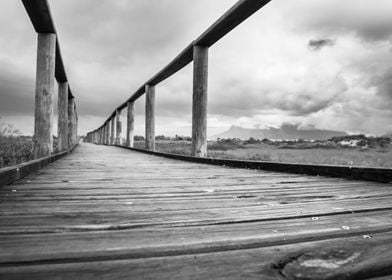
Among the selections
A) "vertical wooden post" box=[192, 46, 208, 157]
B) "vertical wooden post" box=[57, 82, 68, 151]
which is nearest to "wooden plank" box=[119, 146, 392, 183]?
"vertical wooden post" box=[192, 46, 208, 157]

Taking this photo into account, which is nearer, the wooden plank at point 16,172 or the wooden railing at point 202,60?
the wooden plank at point 16,172

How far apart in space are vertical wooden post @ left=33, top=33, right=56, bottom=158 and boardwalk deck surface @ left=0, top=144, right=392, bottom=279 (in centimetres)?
364

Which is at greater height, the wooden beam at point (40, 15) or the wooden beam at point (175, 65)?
the wooden beam at point (175, 65)

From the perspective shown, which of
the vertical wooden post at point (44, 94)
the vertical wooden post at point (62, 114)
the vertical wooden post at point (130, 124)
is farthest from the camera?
the vertical wooden post at point (130, 124)

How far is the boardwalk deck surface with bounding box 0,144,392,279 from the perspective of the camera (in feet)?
2.55

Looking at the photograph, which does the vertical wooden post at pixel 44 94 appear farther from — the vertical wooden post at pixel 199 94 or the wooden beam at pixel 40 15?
the vertical wooden post at pixel 199 94

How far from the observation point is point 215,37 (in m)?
5.72

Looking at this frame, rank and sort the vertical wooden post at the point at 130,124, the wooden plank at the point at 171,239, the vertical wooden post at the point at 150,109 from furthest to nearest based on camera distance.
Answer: the vertical wooden post at the point at 130,124
the vertical wooden post at the point at 150,109
the wooden plank at the point at 171,239

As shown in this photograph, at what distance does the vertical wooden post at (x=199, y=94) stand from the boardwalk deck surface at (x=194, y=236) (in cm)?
426

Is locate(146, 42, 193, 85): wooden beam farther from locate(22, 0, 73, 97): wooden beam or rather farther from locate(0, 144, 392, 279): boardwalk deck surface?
locate(0, 144, 392, 279): boardwalk deck surface

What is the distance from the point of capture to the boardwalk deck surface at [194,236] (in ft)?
2.55

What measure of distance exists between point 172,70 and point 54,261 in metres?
7.77

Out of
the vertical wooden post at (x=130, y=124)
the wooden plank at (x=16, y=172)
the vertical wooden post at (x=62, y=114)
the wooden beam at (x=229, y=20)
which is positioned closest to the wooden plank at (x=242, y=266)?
the wooden plank at (x=16, y=172)

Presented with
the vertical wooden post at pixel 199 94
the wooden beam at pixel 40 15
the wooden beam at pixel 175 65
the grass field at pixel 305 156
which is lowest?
the grass field at pixel 305 156
